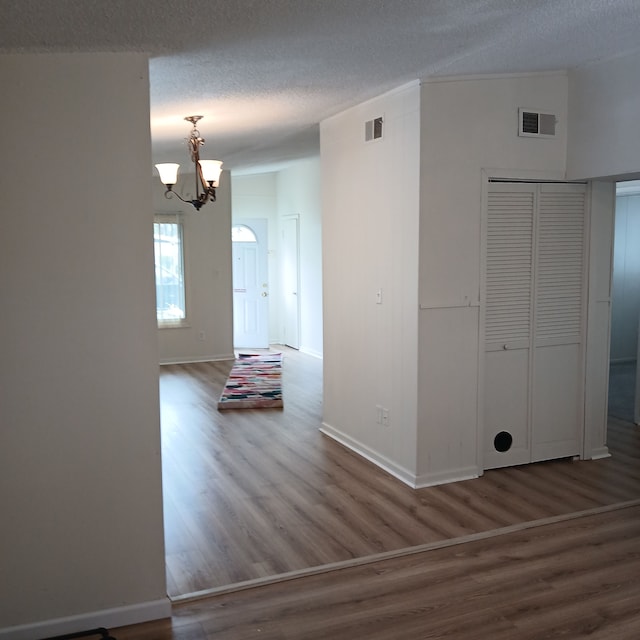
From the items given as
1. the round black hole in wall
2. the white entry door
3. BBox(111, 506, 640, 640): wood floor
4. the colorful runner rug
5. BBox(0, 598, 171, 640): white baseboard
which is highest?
the white entry door

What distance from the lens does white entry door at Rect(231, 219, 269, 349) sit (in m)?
10.3

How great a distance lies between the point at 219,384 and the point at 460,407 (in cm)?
384

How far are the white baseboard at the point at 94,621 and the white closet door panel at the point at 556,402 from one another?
2.90m

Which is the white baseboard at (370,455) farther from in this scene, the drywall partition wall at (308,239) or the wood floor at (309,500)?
the drywall partition wall at (308,239)

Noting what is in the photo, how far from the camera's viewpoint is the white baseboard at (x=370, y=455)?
173 inches

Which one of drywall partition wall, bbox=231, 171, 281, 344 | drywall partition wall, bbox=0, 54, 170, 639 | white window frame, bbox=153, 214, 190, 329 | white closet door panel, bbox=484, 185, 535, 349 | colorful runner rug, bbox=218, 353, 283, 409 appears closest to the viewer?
drywall partition wall, bbox=0, 54, 170, 639

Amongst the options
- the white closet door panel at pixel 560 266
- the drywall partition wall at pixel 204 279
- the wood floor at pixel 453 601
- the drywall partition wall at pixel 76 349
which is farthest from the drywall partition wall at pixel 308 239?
the drywall partition wall at pixel 76 349

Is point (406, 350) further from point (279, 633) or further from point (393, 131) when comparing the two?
point (279, 633)

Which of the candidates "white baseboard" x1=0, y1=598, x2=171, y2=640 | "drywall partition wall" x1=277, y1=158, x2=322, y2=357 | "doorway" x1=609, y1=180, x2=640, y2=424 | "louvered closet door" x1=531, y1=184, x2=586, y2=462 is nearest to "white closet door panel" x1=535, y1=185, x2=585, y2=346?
"louvered closet door" x1=531, y1=184, x2=586, y2=462

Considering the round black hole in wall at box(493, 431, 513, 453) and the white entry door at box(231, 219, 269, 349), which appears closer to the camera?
the round black hole in wall at box(493, 431, 513, 453)

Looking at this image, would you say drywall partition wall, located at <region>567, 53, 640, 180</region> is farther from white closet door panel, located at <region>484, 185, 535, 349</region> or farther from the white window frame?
the white window frame

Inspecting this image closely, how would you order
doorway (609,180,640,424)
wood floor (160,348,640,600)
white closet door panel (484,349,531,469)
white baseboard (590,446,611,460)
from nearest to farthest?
wood floor (160,348,640,600) → white closet door panel (484,349,531,469) → white baseboard (590,446,611,460) → doorway (609,180,640,424)

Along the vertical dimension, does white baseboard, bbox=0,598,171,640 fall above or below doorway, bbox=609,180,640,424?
below

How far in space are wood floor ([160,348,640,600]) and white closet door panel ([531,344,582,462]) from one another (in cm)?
13
